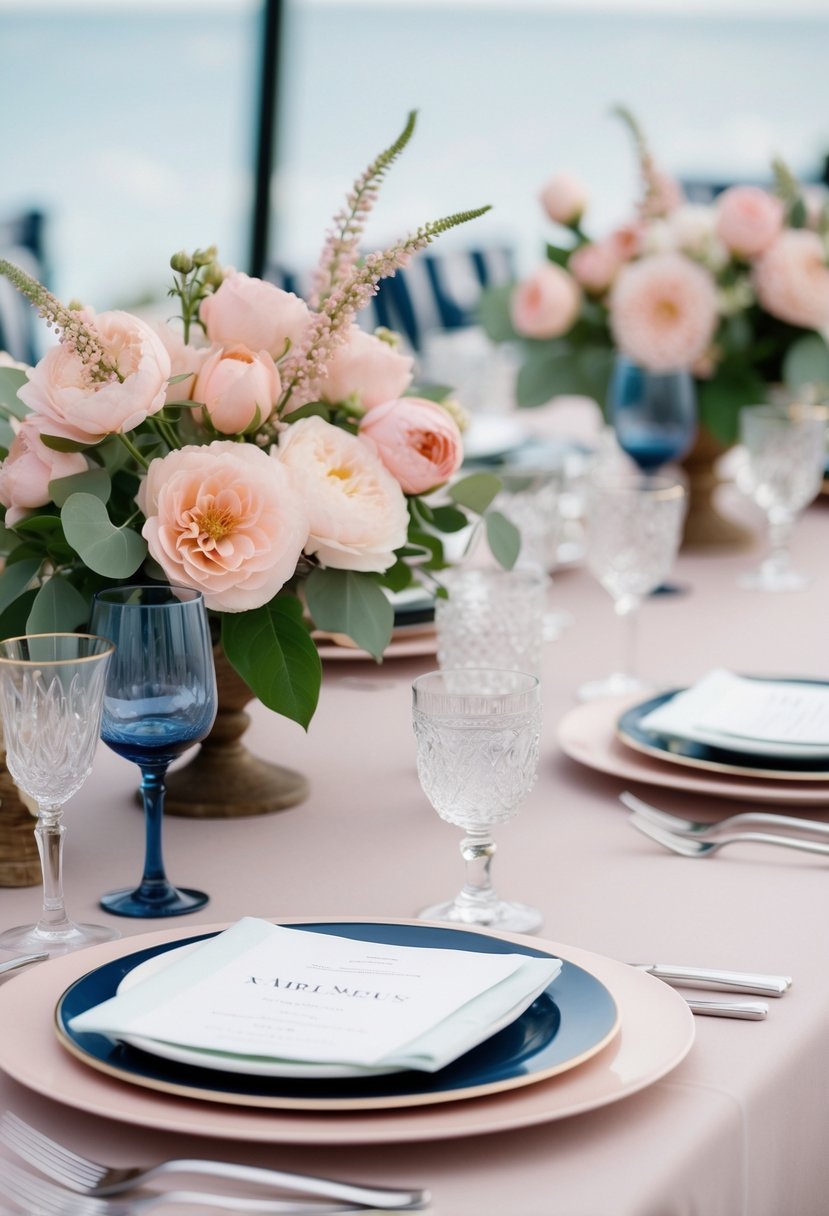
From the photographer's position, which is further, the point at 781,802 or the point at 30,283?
the point at 781,802

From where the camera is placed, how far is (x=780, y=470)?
6.54ft

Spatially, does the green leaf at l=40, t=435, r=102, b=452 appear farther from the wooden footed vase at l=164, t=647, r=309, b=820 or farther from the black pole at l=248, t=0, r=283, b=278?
the black pole at l=248, t=0, r=283, b=278

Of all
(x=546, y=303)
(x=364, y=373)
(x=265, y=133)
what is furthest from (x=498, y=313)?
(x=265, y=133)

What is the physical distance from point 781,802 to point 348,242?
1.85 ft

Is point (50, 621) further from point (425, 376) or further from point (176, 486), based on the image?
point (425, 376)

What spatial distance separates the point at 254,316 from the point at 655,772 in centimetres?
50

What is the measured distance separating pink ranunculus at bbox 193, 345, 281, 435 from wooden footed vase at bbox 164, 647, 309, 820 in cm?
21

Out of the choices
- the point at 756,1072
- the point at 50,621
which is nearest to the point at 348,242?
the point at 50,621

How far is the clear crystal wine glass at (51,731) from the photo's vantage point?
0.94 meters

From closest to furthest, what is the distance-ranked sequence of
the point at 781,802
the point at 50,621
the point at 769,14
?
the point at 50,621 < the point at 781,802 < the point at 769,14

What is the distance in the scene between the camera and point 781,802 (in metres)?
1.28

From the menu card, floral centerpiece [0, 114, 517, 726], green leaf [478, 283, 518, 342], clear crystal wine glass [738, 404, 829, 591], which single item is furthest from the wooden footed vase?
green leaf [478, 283, 518, 342]

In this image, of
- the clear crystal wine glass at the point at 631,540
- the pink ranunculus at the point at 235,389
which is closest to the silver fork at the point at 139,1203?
the pink ranunculus at the point at 235,389

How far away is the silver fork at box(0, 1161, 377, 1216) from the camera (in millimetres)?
692
